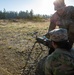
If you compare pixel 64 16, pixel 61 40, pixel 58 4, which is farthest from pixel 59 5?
pixel 61 40

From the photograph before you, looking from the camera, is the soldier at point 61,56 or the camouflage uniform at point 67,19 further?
the camouflage uniform at point 67,19

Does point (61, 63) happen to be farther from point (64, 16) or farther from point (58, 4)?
point (64, 16)

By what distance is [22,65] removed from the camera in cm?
791

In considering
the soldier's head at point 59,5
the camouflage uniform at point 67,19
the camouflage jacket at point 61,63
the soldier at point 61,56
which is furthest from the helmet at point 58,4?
the camouflage jacket at point 61,63

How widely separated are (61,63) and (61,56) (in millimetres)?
122

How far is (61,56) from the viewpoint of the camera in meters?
3.77

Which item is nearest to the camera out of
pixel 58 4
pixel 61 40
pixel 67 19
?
pixel 61 40

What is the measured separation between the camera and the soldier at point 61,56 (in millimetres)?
3730

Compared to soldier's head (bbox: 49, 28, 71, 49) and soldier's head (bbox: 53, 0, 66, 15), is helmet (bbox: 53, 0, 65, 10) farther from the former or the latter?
soldier's head (bbox: 49, 28, 71, 49)

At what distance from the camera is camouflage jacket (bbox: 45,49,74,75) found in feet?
12.3

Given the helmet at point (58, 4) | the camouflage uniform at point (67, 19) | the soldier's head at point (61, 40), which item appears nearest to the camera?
the soldier's head at point (61, 40)

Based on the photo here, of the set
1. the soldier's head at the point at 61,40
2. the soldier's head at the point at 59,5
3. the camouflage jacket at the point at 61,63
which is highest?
the soldier's head at the point at 59,5

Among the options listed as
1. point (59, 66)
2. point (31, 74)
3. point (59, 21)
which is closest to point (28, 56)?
point (31, 74)

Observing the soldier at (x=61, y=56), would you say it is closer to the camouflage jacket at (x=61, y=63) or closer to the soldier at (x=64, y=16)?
the camouflage jacket at (x=61, y=63)
